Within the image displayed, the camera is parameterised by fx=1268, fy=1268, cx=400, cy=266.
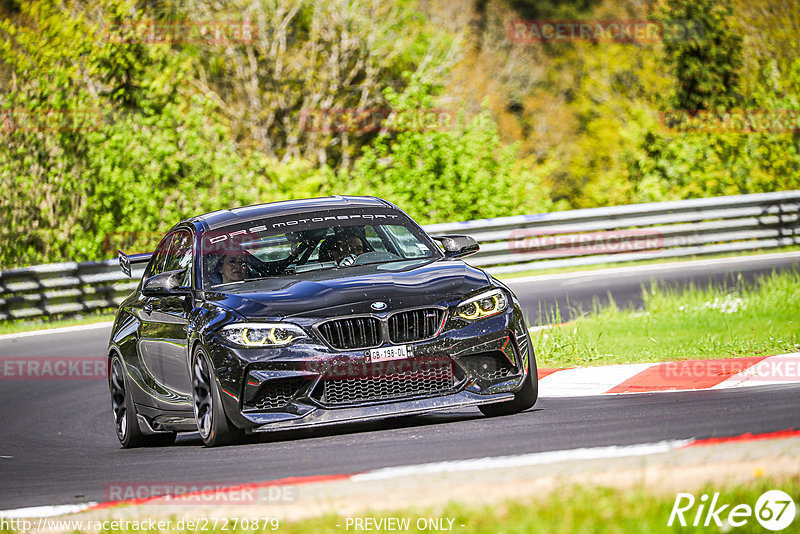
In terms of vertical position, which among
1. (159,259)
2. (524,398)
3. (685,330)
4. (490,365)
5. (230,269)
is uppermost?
(230,269)

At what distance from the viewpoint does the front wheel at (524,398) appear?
7.70m

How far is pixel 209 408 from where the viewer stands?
294 inches

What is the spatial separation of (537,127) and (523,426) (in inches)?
1966

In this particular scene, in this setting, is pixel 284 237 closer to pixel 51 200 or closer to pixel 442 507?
pixel 442 507

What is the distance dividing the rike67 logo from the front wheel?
313 centimetres

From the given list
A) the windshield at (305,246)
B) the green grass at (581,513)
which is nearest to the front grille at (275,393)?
the windshield at (305,246)

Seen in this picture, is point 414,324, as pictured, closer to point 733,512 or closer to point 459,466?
point 459,466

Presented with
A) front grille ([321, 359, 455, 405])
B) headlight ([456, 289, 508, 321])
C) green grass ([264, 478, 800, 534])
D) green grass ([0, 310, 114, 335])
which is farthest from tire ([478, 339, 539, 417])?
green grass ([0, 310, 114, 335])

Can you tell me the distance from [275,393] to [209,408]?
1.79ft

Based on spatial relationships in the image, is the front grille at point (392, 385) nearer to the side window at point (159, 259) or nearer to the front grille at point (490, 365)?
the front grille at point (490, 365)

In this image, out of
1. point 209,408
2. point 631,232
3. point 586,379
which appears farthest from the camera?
point 631,232

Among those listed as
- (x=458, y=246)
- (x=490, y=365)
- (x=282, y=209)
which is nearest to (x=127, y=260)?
(x=282, y=209)

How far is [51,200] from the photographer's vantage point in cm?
2166

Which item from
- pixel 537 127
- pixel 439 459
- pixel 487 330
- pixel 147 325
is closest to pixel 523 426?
pixel 487 330
